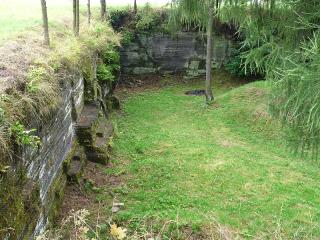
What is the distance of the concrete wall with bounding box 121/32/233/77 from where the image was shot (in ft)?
56.6

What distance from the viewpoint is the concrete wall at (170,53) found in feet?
56.6

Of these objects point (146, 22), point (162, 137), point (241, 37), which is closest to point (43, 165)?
point (162, 137)

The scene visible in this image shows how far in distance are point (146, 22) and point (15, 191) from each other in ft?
42.0

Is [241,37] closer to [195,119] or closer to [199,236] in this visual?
[195,119]

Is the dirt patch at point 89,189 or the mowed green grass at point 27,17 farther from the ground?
the mowed green grass at point 27,17

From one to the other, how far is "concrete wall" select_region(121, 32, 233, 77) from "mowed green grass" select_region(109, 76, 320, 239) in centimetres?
310

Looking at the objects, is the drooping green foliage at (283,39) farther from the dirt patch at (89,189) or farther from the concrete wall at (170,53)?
the concrete wall at (170,53)

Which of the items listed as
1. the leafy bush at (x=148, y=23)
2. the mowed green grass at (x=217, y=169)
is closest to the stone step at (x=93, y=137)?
the mowed green grass at (x=217, y=169)

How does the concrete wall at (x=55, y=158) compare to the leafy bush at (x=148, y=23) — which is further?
the leafy bush at (x=148, y=23)

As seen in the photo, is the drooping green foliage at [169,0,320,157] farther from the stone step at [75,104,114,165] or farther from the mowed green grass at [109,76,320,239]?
the stone step at [75,104,114,165]

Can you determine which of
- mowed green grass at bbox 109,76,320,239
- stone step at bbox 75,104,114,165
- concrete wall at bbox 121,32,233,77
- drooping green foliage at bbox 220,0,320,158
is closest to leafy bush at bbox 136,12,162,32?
concrete wall at bbox 121,32,233,77

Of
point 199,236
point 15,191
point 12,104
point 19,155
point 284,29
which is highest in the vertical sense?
point 284,29

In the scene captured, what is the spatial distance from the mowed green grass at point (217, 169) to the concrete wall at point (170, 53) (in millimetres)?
3099

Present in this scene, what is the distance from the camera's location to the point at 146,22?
55.8ft
